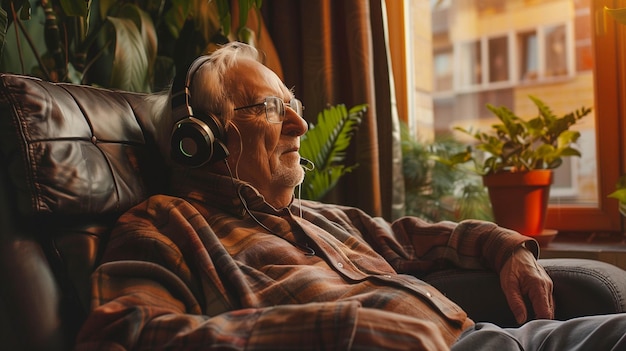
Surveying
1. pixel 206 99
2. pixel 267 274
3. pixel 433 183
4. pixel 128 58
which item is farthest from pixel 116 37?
pixel 433 183

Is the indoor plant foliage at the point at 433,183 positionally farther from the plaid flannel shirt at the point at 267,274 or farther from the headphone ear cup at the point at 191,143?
the headphone ear cup at the point at 191,143

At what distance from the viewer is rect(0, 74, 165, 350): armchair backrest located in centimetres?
104

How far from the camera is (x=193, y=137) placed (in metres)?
1.25

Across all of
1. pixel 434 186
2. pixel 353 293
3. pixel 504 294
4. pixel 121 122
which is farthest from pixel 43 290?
pixel 434 186

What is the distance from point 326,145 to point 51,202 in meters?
1.11

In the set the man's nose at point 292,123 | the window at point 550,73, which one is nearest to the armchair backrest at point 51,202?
the man's nose at point 292,123

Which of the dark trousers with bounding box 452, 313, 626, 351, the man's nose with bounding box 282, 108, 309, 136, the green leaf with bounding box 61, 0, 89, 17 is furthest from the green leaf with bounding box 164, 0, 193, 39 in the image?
the dark trousers with bounding box 452, 313, 626, 351

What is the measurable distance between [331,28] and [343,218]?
95 centimetres

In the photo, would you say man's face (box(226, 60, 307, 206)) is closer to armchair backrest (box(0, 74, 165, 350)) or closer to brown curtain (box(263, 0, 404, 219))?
armchair backrest (box(0, 74, 165, 350))

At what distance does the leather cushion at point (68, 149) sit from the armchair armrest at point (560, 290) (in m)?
0.71

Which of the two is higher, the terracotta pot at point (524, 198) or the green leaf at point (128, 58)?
the green leaf at point (128, 58)

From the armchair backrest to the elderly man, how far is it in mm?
67

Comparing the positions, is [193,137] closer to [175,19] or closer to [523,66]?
[175,19]

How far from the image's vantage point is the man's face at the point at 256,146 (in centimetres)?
141
